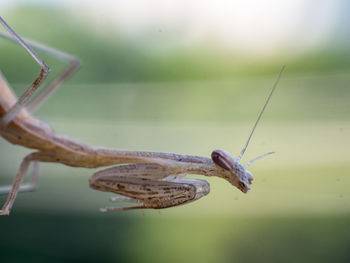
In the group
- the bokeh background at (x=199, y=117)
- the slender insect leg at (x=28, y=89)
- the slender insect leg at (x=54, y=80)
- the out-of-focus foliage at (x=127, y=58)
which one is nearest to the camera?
the slender insect leg at (x=28, y=89)

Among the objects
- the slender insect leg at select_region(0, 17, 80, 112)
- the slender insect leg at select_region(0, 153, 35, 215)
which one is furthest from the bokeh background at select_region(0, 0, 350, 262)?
the slender insect leg at select_region(0, 153, 35, 215)

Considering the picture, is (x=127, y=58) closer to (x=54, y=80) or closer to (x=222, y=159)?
(x=54, y=80)

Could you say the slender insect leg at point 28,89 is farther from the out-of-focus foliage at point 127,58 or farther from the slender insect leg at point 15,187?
the out-of-focus foliage at point 127,58

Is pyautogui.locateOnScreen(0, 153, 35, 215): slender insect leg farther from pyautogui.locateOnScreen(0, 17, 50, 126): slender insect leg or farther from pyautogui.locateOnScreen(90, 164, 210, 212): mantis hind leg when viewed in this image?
pyautogui.locateOnScreen(90, 164, 210, 212): mantis hind leg

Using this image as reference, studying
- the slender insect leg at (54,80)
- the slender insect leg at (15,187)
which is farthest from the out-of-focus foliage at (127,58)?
the slender insect leg at (15,187)

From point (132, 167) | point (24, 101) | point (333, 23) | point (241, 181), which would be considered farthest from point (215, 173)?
point (333, 23)
